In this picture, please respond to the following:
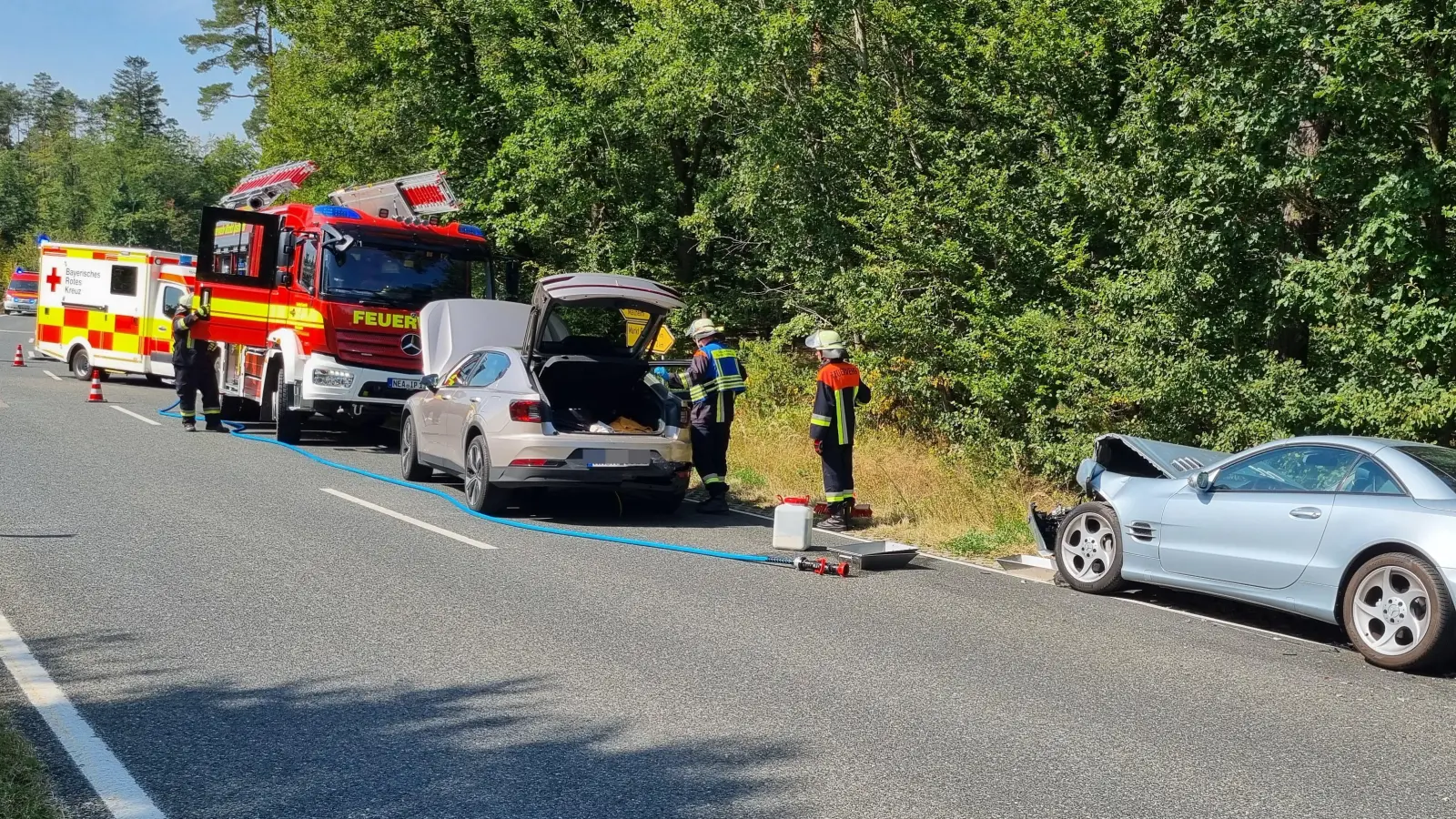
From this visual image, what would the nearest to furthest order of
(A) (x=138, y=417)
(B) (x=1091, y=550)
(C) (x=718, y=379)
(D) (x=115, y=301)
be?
(B) (x=1091, y=550) < (C) (x=718, y=379) < (A) (x=138, y=417) < (D) (x=115, y=301)

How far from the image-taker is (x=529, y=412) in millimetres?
11156

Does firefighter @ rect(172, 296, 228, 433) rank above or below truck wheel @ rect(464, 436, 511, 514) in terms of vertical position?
above

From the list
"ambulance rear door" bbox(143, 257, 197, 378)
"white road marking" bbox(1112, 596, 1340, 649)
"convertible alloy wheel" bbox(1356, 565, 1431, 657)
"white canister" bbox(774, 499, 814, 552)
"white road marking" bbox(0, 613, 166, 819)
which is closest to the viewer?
"white road marking" bbox(0, 613, 166, 819)

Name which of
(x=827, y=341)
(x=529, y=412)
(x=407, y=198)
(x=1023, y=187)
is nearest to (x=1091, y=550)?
(x=827, y=341)

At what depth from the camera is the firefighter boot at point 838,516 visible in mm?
11828

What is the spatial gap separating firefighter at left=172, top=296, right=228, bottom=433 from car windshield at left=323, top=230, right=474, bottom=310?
2765 mm

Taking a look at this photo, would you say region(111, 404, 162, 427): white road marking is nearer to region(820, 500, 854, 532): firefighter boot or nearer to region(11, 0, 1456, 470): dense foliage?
region(11, 0, 1456, 470): dense foliage

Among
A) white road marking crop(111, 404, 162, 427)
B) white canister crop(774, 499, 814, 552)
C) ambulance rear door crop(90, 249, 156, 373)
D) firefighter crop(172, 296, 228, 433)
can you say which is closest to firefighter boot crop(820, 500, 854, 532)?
white canister crop(774, 499, 814, 552)

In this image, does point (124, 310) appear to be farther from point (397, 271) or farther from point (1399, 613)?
point (1399, 613)

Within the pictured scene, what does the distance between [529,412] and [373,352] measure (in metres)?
6.01

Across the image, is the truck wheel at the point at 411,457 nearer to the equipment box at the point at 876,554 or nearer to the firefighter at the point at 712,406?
the firefighter at the point at 712,406

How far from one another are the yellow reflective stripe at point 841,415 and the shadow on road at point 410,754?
19.8ft

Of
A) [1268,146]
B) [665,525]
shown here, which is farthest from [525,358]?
[1268,146]

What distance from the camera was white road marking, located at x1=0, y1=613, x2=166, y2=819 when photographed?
14.1 ft
